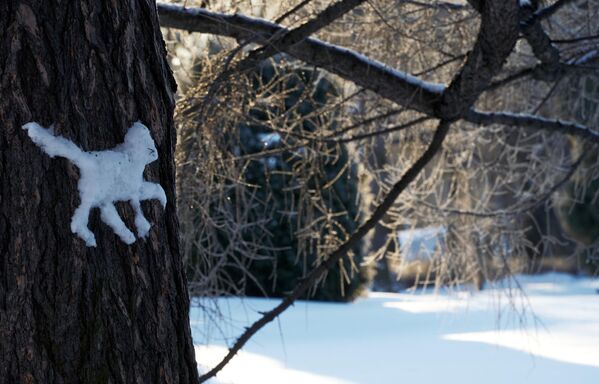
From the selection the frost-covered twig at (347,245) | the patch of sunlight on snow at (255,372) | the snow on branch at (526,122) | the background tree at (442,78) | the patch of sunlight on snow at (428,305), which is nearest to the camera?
the background tree at (442,78)

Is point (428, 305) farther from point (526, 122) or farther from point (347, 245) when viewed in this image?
point (347, 245)

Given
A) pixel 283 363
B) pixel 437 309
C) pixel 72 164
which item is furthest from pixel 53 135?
pixel 437 309

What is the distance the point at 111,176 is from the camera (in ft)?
5.38

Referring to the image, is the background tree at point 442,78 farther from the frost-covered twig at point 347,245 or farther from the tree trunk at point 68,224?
the tree trunk at point 68,224

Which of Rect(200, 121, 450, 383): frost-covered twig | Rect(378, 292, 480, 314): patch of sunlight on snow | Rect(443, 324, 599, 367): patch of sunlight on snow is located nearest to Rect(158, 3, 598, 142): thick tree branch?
Rect(200, 121, 450, 383): frost-covered twig

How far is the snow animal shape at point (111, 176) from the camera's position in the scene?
1.57 metres

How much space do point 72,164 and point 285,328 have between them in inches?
234

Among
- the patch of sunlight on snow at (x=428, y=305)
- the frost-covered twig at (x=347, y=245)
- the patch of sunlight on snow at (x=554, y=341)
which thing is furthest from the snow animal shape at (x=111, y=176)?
the patch of sunlight on snow at (x=428, y=305)

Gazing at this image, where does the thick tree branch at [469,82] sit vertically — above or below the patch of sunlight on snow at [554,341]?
above

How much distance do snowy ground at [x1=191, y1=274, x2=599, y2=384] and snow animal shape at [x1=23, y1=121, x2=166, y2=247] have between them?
7.63ft

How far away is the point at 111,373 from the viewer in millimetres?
1597

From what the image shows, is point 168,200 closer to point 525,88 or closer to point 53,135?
point 53,135

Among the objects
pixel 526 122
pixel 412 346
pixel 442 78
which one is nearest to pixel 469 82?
pixel 526 122

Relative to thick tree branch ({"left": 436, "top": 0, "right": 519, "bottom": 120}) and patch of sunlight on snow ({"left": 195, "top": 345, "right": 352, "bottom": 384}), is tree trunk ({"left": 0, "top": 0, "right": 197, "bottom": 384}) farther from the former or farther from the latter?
patch of sunlight on snow ({"left": 195, "top": 345, "right": 352, "bottom": 384})
